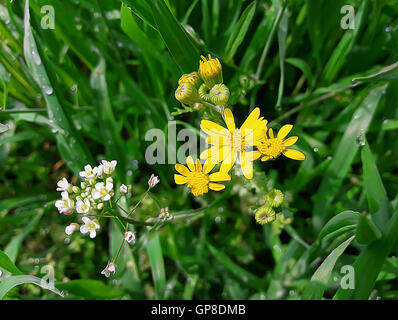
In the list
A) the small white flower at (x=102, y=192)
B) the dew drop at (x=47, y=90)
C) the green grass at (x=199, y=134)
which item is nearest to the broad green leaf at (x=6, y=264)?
the green grass at (x=199, y=134)

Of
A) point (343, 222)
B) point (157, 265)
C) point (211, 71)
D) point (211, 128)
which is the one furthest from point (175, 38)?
point (157, 265)

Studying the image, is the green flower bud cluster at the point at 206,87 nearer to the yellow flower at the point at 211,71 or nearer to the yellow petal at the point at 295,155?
the yellow flower at the point at 211,71

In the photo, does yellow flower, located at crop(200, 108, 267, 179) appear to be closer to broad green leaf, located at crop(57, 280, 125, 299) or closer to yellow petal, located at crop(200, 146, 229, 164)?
yellow petal, located at crop(200, 146, 229, 164)

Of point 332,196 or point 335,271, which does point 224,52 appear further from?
point 335,271

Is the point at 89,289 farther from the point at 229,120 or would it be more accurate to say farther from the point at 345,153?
the point at 345,153
